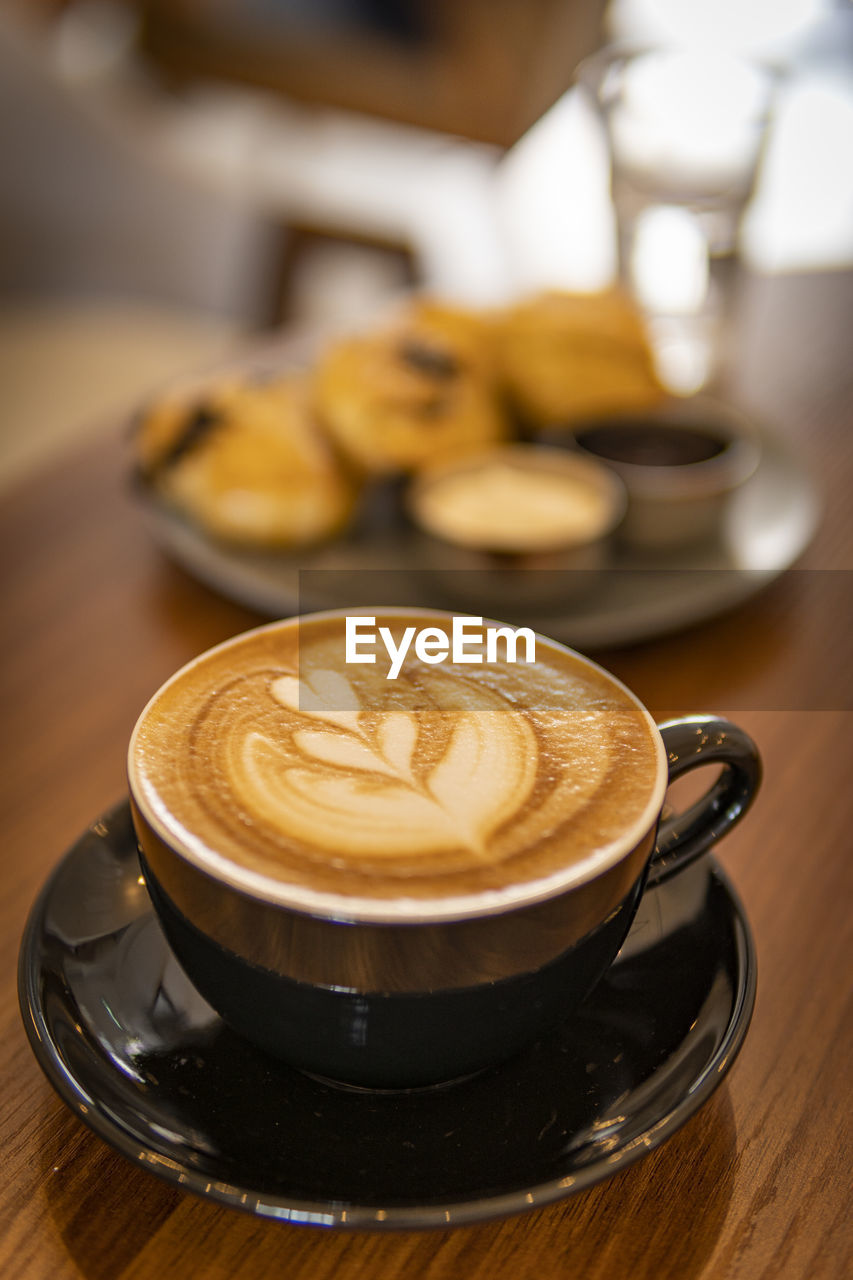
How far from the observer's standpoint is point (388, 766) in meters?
0.37

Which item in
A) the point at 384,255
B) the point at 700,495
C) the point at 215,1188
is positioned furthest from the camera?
the point at 384,255

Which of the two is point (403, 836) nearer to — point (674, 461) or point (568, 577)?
point (568, 577)

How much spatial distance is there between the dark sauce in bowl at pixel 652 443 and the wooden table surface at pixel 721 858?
108mm

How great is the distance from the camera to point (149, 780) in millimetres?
358

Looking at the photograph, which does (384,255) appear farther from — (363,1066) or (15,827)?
(363,1066)

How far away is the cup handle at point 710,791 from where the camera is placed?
0.40m

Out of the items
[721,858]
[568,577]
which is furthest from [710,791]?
[568,577]

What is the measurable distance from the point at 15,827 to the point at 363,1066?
27cm

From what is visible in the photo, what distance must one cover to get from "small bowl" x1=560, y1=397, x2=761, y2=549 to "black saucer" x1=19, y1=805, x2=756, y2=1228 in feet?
1.27

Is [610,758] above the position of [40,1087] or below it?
above

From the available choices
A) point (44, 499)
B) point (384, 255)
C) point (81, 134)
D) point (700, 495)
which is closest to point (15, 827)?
point (44, 499)

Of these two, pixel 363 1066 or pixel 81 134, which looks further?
pixel 81 134

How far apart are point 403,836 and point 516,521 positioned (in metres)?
0.47

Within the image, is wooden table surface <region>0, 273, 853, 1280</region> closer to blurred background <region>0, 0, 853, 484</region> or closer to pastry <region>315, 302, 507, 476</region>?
pastry <region>315, 302, 507, 476</region>
